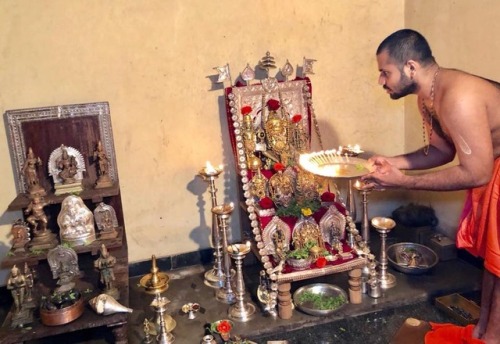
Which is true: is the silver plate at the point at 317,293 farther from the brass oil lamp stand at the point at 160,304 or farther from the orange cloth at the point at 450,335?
the brass oil lamp stand at the point at 160,304

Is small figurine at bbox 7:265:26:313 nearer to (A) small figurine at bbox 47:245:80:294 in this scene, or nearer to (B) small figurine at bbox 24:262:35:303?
(B) small figurine at bbox 24:262:35:303

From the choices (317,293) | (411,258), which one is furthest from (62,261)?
(411,258)

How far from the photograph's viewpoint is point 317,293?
3.95 meters

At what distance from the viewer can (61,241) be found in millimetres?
3771

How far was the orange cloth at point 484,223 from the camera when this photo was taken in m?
2.87

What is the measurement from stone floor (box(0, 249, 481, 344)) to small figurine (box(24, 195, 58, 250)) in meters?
0.75

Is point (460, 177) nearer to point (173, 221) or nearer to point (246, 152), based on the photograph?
point (246, 152)

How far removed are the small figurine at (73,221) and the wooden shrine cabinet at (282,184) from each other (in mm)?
1364

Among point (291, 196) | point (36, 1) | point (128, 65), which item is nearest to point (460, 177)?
point (291, 196)

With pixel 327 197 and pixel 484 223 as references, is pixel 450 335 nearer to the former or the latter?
pixel 484 223

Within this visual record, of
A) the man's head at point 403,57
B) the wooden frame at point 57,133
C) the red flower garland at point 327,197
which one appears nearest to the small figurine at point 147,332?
the wooden frame at point 57,133

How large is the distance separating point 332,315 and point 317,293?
30cm

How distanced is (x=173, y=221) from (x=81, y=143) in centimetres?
118

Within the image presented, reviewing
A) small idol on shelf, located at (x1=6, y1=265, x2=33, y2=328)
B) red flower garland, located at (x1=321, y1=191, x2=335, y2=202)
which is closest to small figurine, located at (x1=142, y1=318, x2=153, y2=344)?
small idol on shelf, located at (x1=6, y1=265, x2=33, y2=328)
